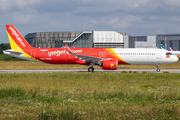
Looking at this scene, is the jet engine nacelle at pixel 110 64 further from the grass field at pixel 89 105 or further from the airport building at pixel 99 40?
the airport building at pixel 99 40

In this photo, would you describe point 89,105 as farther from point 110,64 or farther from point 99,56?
point 99,56

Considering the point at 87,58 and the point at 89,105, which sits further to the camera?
the point at 87,58

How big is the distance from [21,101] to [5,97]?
1735 mm

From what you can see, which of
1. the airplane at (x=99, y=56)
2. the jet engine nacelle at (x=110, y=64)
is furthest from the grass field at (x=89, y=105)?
the airplane at (x=99, y=56)

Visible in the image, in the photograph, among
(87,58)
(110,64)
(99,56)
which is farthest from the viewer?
(99,56)

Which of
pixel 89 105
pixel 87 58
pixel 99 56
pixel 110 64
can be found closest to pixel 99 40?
pixel 99 56

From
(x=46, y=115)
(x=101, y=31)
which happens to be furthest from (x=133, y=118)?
(x=101, y=31)

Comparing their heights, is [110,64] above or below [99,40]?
below

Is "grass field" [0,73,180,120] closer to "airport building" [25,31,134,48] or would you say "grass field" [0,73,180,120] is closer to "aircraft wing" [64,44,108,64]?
"aircraft wing" [64,44,108,64]

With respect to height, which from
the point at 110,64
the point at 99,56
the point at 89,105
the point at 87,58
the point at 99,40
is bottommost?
the point at 89,105

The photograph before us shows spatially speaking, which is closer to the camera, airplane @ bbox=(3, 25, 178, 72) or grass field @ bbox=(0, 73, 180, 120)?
grass field @ bbox=(0, 73, 180, 120)

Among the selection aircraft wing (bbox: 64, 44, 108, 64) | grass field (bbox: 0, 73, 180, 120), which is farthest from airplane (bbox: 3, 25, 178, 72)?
grass field (bbox: 0, 73, 180, 120)

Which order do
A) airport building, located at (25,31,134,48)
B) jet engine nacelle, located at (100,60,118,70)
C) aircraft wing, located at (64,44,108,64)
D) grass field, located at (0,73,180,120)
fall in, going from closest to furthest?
grass field, located at (0,73,180,120), jet engine nacelle, located at (100,60,118,70), aircraft wing, located at (64,44,108,64), airport building, located at (25,31,134,48)

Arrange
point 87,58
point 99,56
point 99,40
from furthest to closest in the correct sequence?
point 99,40 < point 99,56 < point 87,58
